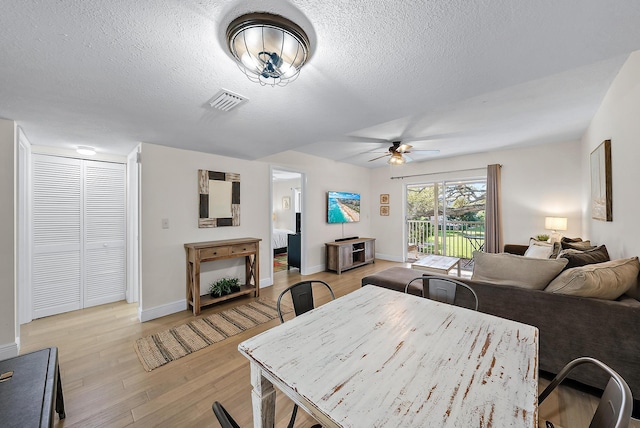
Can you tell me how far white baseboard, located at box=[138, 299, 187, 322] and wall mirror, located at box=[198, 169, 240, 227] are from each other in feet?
3.51

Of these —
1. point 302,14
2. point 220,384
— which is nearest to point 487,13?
point 302,14

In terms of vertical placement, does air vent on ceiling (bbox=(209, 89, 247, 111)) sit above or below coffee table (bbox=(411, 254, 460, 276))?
above

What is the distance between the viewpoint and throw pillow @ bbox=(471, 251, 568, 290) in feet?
6.07

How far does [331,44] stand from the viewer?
129cm

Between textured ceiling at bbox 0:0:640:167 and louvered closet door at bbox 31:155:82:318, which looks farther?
louvered closet door at bbox 31:155:82:318

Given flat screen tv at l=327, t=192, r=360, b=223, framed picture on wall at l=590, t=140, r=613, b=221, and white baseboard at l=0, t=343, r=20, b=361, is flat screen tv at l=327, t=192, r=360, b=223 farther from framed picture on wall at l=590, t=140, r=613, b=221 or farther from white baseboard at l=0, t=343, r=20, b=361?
white baseboard at l=0, t=343, r=20, b=361

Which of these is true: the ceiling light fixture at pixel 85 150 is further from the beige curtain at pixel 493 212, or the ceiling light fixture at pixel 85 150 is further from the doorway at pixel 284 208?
the beige curtain at pixel 493 212

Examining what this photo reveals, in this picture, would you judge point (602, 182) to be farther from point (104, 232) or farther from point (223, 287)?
point (104, 232)

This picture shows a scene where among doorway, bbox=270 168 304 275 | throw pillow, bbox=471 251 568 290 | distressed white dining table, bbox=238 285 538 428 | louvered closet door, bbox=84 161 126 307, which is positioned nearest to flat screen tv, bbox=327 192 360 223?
doorway, bbox=270 168 304 275

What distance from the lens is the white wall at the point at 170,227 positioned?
3.02 meters

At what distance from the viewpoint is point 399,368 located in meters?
0.90

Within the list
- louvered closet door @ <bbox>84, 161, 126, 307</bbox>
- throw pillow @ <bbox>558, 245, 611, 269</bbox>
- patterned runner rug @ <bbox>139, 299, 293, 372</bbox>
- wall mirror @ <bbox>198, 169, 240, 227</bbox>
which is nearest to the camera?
throw pillow @ <bbox>558, 245, 611, 269</bbox>

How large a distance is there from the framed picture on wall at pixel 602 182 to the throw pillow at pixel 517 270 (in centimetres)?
114

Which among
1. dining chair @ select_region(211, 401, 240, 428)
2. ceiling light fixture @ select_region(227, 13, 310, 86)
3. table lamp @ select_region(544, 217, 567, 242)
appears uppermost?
ceiling light fixture @ select_region(227, 13, 310, 86)
